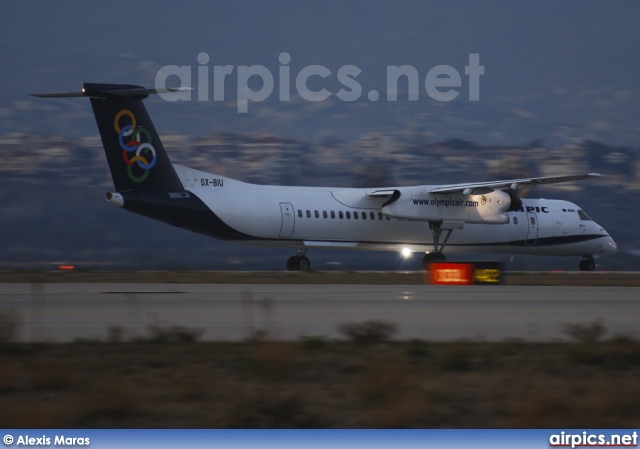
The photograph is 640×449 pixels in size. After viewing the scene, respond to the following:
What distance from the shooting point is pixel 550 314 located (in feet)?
66.2

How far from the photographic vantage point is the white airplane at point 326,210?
122ft

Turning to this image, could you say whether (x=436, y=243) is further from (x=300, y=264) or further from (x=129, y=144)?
(x=129, y=144)

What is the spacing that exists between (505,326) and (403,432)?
9844 millimetres

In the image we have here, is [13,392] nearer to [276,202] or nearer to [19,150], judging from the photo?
[276,202]

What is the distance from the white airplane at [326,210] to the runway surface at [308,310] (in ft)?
31.1

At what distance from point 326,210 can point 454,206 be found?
569cm

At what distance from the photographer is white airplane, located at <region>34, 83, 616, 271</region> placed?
37250 mm

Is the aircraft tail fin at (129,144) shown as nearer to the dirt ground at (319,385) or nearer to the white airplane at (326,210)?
the white airplane at (326,210)

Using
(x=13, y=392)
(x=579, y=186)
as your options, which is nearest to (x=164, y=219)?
(x=13, y=392)

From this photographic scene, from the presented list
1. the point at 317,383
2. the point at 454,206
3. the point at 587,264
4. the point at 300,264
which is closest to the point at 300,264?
the point at 300,264

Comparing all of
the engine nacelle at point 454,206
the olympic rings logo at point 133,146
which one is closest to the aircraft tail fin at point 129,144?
the olympic rings logo at point 133,146

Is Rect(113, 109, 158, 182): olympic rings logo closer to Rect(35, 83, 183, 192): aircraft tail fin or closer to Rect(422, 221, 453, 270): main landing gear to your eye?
Rect(35, 83, 183, 192): aircraft tail fin

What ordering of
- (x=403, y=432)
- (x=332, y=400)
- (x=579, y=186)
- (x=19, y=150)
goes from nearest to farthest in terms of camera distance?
1. (x=403, y=432)
2. (x=332, y=400)
3. (x=579, y=186)
4. (x=19, y=150)

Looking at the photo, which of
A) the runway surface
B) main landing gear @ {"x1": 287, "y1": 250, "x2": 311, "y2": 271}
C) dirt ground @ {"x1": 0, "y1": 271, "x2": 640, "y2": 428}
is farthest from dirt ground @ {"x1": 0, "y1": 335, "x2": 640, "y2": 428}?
main landing gear @ {"x1": 287, "y1": 250, "x2": 311, "y2": 271}
